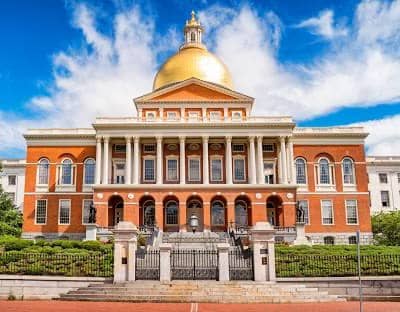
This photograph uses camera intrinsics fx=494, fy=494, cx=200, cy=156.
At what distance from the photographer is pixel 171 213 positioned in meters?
52.4

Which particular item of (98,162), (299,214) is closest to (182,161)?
(98,162)

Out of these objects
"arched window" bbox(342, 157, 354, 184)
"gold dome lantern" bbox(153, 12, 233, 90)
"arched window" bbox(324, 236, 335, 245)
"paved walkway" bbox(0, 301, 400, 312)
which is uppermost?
"gold dome lantern" bbox(153, 12, 233, 90)

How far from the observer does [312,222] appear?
2099 inches

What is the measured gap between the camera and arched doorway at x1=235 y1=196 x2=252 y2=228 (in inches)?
2020

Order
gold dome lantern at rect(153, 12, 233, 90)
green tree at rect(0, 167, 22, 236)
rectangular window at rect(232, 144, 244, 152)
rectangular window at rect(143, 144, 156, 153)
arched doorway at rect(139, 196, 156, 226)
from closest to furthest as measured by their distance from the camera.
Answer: green tree at rect(0, 167, 22, 236)
arched doorway at rect(139, 196, 156, 226)
rectangular window at rect(143, 144, 156, 153)
rectangular window at rect(232, 144, 244, 152)
gold dome lantern at rect(153, 12, 233, 90)

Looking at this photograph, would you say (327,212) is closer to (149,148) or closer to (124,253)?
(149,148)

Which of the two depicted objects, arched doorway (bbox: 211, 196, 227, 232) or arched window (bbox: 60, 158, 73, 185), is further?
arched window (bbox: 60, 158, 73, 185)

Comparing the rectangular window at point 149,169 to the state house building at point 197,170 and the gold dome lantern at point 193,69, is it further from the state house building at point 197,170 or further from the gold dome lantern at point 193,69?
the gold dome lantern at point 193,69

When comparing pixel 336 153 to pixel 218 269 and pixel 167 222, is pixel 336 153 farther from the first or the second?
pixel 218 269

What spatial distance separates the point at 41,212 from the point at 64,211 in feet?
8.14

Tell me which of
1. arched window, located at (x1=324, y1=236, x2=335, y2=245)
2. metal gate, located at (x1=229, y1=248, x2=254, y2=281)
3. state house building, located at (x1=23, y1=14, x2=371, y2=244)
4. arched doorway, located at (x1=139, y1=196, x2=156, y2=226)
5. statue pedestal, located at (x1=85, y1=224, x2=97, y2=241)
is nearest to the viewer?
metal gate, located at (x1=229, y1=248, x2=254, y2=281)

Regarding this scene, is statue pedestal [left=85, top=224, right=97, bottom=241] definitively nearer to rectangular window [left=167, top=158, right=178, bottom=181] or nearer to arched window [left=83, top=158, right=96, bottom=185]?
arched window [left=83, top=158, right=96, bottom=185]

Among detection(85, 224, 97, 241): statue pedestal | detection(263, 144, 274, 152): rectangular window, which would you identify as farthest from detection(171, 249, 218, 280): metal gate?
detection(263, 144, 274, 152): rectangular window

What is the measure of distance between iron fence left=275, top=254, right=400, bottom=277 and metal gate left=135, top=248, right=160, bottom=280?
18.0ft
